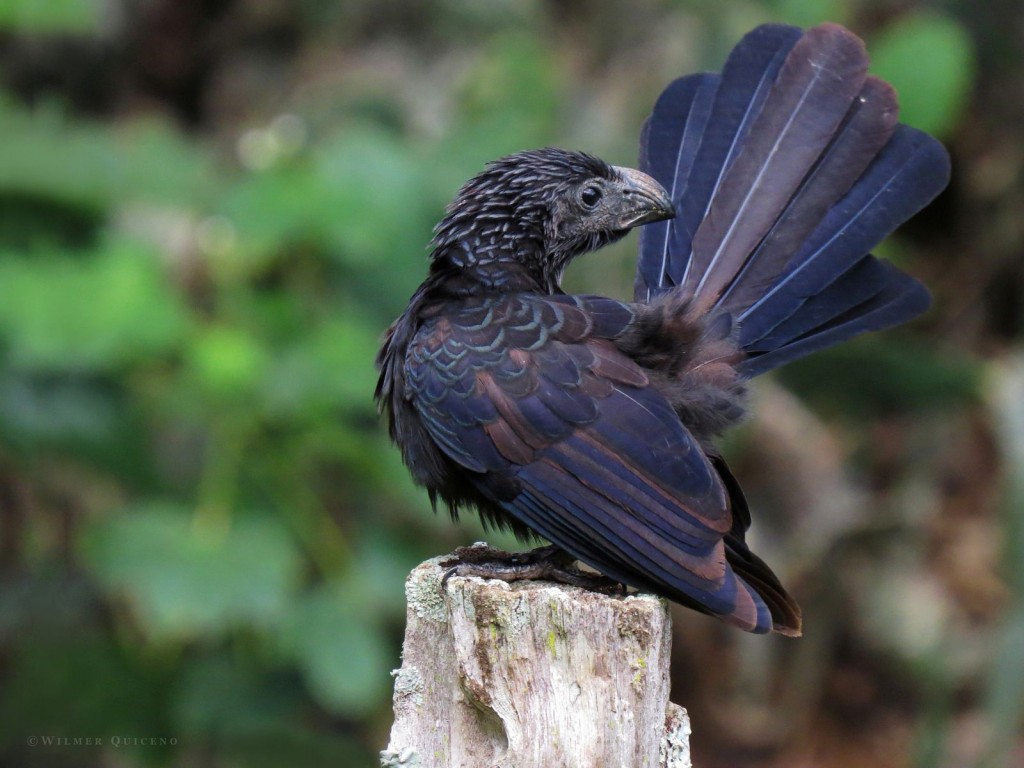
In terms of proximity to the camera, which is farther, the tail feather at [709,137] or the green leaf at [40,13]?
the green leaf at [40,13]

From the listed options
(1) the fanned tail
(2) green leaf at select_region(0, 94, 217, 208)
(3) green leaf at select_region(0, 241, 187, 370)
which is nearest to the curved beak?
(1) the fanned tail

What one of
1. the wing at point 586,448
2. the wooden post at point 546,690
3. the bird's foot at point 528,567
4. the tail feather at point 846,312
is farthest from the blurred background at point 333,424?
the wooden post at point 546,690

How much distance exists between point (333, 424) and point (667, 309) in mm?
2302

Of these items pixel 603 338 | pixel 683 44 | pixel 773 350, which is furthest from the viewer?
pixel 683 44

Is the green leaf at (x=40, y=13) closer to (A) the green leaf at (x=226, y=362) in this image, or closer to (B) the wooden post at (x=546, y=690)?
(A) the green leaf at (x=226, y=362)

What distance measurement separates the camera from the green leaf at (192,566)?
4.81 metres

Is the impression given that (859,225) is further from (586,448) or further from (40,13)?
(40,13)

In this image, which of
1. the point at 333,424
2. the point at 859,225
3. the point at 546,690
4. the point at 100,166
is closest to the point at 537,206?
the point at 859,225

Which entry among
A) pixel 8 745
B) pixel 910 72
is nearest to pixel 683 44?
pixel 910 72

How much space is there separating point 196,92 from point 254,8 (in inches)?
27.5

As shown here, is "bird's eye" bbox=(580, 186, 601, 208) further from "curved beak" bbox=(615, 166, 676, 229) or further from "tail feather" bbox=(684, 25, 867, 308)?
"tail feather" bbox=(684, 25, 867, 308)

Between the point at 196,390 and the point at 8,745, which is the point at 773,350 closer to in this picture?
the point at 196,390

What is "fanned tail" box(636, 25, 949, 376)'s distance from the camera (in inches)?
143

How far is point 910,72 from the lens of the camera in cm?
603
